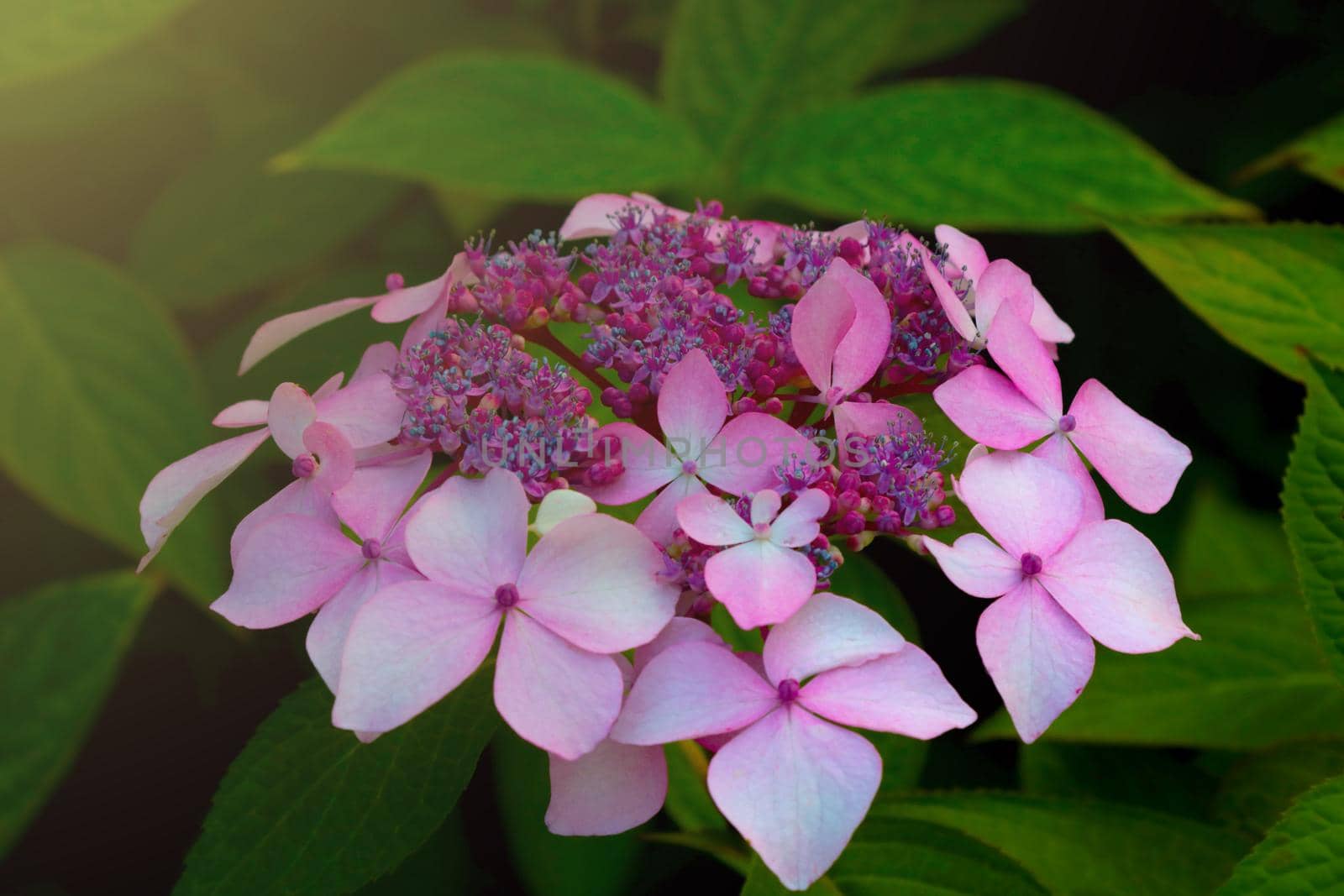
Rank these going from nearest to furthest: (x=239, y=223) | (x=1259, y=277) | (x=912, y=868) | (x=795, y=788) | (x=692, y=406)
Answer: (x=795, y=788) → (x=692, y=406) → (x=912, y=868) → (x=1259, y=277) → (x=239, y=223)

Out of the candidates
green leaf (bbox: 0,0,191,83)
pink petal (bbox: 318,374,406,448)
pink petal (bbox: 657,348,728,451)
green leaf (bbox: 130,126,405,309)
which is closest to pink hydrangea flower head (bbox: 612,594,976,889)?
pink petal (bbox: 657,348,728,451)

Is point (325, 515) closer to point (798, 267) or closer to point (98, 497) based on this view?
point (798, 267)

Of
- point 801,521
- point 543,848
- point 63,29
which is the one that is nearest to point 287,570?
point 801,521

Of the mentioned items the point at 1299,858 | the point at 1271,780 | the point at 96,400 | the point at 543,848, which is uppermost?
the point at 1299,858

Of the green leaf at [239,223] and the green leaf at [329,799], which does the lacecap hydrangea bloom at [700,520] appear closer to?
the green leaf at [329,799]

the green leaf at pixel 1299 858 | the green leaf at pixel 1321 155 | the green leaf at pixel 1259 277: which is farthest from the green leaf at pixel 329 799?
the green leaf at pixel 1321 155

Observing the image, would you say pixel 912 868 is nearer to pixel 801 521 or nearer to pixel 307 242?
pixel 801 521

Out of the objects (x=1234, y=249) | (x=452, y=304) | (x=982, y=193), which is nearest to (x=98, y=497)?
(x=452, y=304)
